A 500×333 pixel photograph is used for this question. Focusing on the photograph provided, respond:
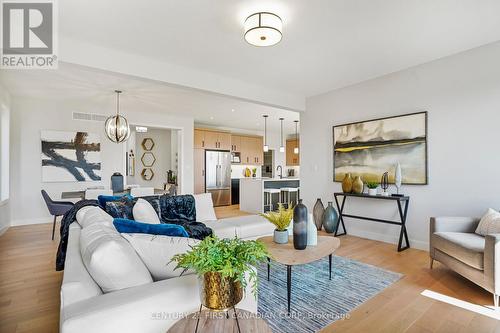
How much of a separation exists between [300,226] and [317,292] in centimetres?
66

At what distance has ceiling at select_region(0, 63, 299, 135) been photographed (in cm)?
397

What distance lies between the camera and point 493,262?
2.12 metres

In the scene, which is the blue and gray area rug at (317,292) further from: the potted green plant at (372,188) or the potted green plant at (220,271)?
the potted green plant at (372,188)

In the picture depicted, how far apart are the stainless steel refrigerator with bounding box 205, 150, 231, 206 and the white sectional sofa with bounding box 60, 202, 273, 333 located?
645 cm

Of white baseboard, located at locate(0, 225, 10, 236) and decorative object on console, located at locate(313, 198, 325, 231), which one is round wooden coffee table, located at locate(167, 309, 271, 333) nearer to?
decorative object on console, located at locate(313, 198, 325, 231)

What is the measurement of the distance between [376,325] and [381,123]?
304 cm

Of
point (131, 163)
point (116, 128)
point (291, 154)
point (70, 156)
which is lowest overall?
point (131, 163)

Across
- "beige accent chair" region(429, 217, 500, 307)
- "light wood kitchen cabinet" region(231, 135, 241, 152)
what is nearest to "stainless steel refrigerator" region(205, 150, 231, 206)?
"light wood kitchen cabinet" region(231, 135, 241, 152)

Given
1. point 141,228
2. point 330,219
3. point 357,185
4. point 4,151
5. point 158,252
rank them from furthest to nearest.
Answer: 1. point 4,151
2. point 330,219
3. point 357,185
4. point 141,228
5. point 158,252

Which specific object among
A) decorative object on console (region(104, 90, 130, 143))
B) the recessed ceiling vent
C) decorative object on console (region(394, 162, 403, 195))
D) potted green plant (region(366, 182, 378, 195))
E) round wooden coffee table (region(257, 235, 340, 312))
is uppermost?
the recessed ceiling vent

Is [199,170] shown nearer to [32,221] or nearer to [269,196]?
[269,196]

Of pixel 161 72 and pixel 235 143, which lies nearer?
pixel 161 72

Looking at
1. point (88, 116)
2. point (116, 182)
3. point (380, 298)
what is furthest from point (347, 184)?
point (88, 116)

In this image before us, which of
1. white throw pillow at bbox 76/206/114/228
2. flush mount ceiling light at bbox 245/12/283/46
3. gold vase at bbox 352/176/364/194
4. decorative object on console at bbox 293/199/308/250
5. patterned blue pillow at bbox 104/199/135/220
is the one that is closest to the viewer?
white throw pillow at bbox 76/206/114/228
